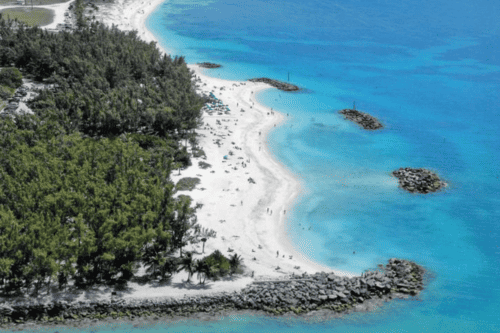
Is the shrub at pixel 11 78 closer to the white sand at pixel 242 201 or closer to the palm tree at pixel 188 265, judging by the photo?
the white sand at pixel 242 201

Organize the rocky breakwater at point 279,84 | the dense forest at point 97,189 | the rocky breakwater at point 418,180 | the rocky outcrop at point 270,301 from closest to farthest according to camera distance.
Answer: the rocky outcrop at point 270,301 < the dense forest at point 97,189 < the rocky breakwater at point 418,180 < the rocky breakwater at point 279,84

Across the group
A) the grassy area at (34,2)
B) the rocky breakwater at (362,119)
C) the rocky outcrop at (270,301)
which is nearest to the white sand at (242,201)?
the rocky outcrop at (270,301)

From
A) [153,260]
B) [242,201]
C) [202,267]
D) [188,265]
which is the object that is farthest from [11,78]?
[202,267]

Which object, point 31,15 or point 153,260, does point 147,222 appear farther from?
point 31,15

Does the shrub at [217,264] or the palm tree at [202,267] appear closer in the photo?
the palm tree at [202,267]

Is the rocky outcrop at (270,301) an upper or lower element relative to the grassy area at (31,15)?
lower

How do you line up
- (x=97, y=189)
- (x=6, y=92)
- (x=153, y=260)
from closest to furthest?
(x=153, y=260) → (x=97, y=189) → (x=6, y=92)

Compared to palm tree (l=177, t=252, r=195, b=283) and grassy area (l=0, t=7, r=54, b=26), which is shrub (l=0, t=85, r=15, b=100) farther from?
grassy area (l=0, t=7, r=54, b=26)

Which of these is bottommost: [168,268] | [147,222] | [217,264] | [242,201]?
[168,268]
